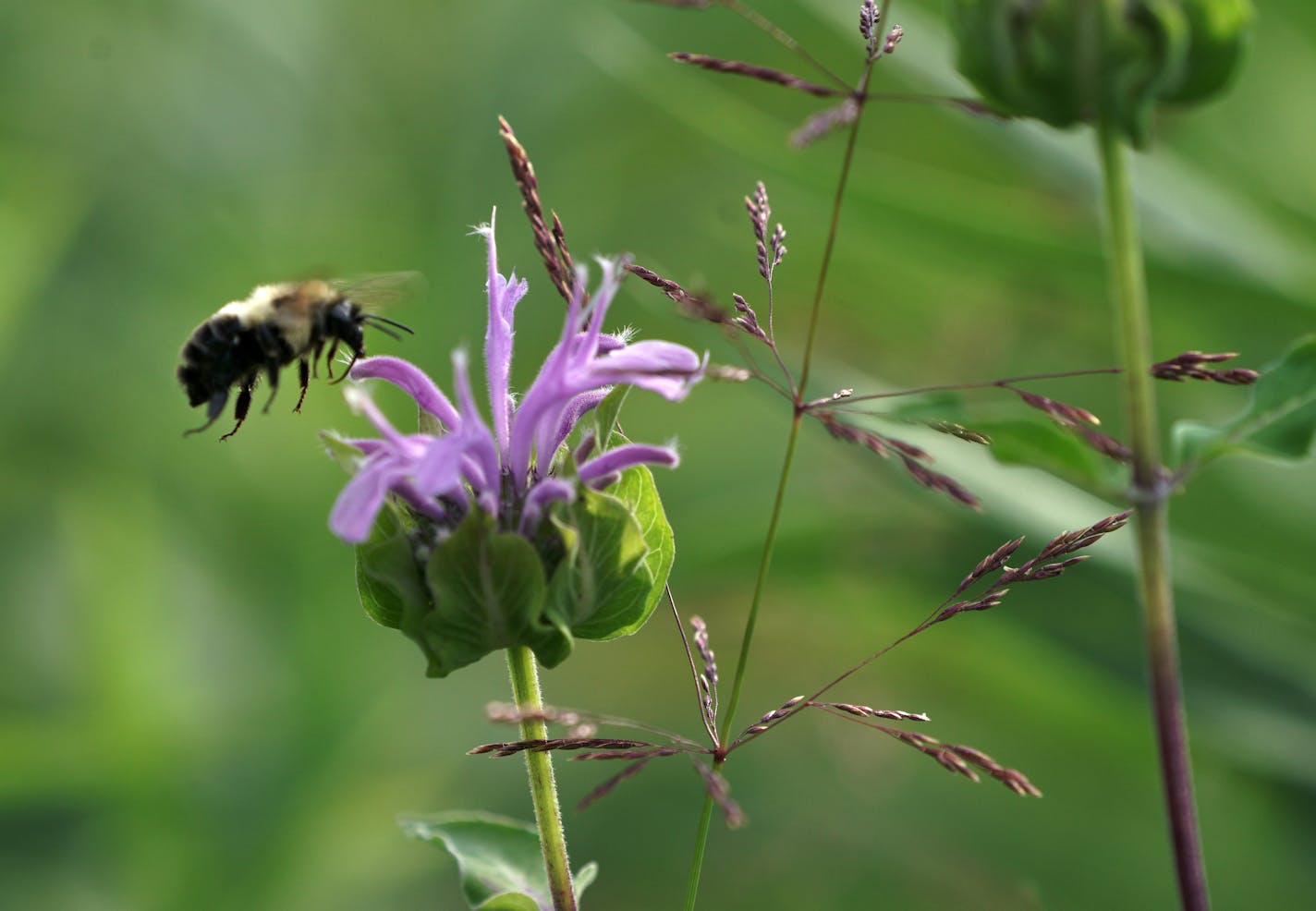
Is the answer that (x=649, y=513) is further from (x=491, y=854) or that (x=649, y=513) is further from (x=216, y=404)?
(x=216, y=404)

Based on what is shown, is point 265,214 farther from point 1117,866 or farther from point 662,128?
point 1117,866

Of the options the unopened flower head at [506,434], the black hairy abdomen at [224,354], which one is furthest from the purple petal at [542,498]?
the black hairy abdomen at [224,354]

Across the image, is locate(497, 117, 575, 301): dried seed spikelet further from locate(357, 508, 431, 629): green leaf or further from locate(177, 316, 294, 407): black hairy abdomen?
locate(177, 316, 294, 407): black hairy abdomen

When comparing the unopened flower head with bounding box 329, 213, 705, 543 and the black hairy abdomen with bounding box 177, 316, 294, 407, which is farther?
the black hairy abdomen with bounding box 177, 316, 294, 407

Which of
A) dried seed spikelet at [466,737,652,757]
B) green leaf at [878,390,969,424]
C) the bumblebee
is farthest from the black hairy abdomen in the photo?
green leaf at [878,390,969,424]

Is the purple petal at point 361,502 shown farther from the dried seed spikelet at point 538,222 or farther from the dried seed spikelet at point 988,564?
the dried seed spikelet at point 988,564

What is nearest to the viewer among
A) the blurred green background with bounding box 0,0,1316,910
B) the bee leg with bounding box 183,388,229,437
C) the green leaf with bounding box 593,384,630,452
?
the green leaf with bounding box 593,384,630,452
